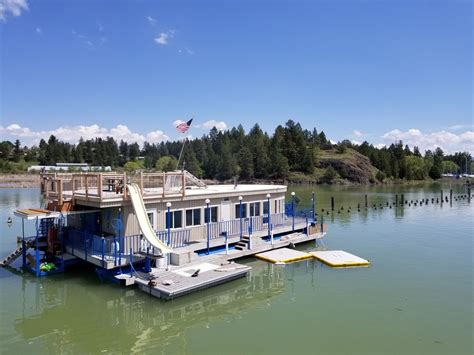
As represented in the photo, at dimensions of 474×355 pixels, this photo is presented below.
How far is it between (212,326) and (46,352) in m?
5.17

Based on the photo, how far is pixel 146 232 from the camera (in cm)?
1653

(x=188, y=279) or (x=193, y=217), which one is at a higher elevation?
(x=193, y=217)

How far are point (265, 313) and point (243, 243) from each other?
7.27m

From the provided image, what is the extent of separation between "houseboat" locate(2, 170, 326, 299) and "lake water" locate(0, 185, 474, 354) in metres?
0.71

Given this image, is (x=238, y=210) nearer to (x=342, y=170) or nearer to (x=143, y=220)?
(x=143, y=220)

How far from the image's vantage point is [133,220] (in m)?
18.4

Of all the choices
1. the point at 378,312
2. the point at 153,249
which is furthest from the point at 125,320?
the point at 378,312

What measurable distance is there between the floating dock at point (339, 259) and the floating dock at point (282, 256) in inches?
30.5

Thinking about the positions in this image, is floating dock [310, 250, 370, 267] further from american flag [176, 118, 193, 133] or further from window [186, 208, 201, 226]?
american flag [176, 118, 193, 133]

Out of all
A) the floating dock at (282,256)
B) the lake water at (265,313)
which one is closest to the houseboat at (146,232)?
the floating dock at (282,256)

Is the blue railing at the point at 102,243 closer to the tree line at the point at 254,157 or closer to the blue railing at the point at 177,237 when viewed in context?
the blue railing at the point at 177,237

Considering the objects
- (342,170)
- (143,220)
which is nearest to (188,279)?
(143,220)

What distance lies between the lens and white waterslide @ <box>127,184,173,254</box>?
53.7 ft

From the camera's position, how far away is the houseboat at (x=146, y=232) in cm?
1683
